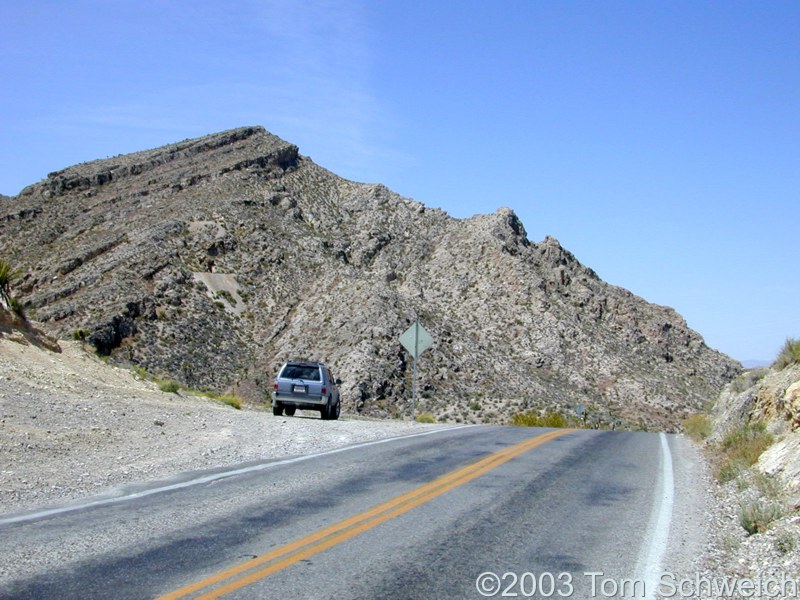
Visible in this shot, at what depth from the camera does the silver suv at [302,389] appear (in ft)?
84.7

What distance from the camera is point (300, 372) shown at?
26406 mm

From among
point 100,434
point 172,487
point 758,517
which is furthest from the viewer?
Result: point 100,434

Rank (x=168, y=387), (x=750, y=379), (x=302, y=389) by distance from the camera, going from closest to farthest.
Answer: (x=750, y=379) < (x=302, y=389) < (x=168, y=387)

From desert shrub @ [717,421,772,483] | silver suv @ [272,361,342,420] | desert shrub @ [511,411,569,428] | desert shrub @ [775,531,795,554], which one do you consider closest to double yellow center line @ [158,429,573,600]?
desert shrub @ [717,421,772,483]

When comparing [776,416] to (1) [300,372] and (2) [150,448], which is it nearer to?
(2) [150,448]

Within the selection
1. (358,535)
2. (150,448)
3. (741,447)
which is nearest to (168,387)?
(150,448)

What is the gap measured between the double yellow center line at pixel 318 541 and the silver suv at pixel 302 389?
41.4 ft

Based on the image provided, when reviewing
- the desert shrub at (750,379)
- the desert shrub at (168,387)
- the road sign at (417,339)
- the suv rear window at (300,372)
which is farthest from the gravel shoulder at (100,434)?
the desert shrub at (750,379)

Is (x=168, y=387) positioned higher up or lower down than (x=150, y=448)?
higher up

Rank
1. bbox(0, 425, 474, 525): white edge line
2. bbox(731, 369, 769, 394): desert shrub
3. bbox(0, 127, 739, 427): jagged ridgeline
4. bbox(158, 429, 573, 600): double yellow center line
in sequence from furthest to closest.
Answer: bbox(0, 127, 739, 427): jagged ridgeline
bbox(731, 369, 769, 394): desert shrub
bbox(0, 425, 474, 525): white edge line
bbox(158, 429, 573, 600): double yellow center line

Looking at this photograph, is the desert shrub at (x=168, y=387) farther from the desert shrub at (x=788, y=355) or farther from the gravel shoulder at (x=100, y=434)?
the desert shrub at (x=788, y=355)

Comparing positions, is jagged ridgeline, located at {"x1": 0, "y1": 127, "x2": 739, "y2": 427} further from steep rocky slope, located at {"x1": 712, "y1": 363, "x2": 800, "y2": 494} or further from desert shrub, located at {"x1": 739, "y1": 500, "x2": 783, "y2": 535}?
desert shrub, located at {"x1": 739, "y1": 500, "x2": 783, "y2": 535}

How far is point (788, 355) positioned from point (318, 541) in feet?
51.2

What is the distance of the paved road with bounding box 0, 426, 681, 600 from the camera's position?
684cm
